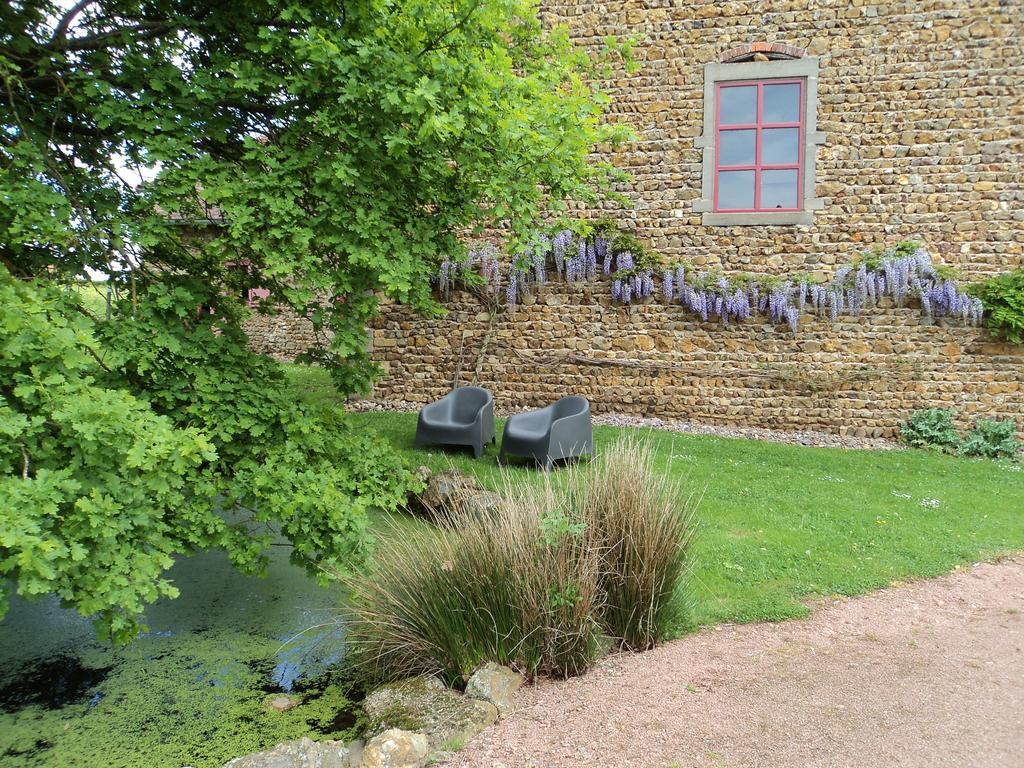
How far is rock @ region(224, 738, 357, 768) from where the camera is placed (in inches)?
99.0

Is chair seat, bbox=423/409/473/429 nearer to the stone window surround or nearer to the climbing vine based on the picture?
the climbing vine

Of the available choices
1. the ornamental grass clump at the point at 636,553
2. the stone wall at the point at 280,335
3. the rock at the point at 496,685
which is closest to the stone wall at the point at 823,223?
the stone wall at the point at 280,335

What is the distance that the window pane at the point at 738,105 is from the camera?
8398 mm

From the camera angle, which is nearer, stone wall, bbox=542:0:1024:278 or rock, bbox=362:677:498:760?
rock, bbox=362:677:498:760

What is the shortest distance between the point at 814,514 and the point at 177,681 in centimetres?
426

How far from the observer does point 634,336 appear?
8.80 m

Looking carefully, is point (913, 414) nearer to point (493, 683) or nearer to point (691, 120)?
point (691, 120)

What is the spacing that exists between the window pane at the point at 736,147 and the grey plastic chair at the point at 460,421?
4348 millimetres

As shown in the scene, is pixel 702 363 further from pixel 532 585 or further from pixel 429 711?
pixel 429 711

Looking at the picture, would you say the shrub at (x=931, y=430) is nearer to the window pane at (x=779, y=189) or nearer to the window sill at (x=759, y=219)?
the window sill at (x=759, y=219)

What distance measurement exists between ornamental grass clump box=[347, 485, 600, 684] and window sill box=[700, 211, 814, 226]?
21.0 ft

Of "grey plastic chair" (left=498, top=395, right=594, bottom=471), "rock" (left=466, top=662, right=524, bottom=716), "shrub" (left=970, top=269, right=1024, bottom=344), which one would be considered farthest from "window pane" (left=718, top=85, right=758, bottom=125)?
"rock" (left=466, top=662, right=524, bottom=716)

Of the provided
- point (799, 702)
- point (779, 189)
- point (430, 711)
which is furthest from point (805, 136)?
point (430, 711)

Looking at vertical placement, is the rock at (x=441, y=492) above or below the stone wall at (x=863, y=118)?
below
